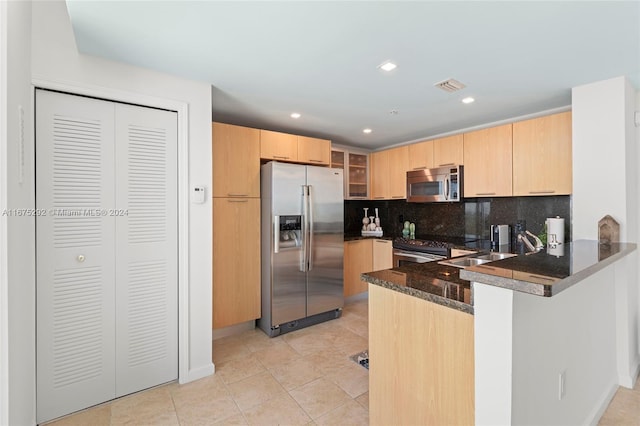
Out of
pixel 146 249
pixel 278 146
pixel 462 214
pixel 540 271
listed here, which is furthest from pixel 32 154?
pixel 462 214

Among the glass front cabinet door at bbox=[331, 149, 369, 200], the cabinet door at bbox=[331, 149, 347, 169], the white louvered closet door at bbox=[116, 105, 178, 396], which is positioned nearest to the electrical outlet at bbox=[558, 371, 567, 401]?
the white louvered closet door at bbox=[116, 105, 178, 396]

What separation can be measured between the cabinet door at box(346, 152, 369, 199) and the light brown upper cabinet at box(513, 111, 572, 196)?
2.07m

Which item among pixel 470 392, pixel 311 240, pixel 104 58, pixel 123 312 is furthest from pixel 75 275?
pixel 470 392

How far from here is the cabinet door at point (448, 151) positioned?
3.53 meters

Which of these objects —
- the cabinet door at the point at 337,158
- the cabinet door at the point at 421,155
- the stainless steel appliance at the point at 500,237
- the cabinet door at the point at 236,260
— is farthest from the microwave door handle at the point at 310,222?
the stainless steel appliance at the point at 500,237

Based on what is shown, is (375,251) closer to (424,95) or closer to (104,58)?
(424,95)

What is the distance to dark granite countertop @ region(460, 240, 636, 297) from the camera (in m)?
0.96

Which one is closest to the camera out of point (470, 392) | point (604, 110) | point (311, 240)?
point (470, 392)

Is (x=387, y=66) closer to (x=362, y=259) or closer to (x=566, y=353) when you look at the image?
(x=566, y=353)

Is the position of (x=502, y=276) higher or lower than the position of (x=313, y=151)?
lower

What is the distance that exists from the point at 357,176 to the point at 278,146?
5.49 feet

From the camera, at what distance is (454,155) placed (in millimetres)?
3576

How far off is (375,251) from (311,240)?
1303 mm

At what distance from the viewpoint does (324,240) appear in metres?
3.39
